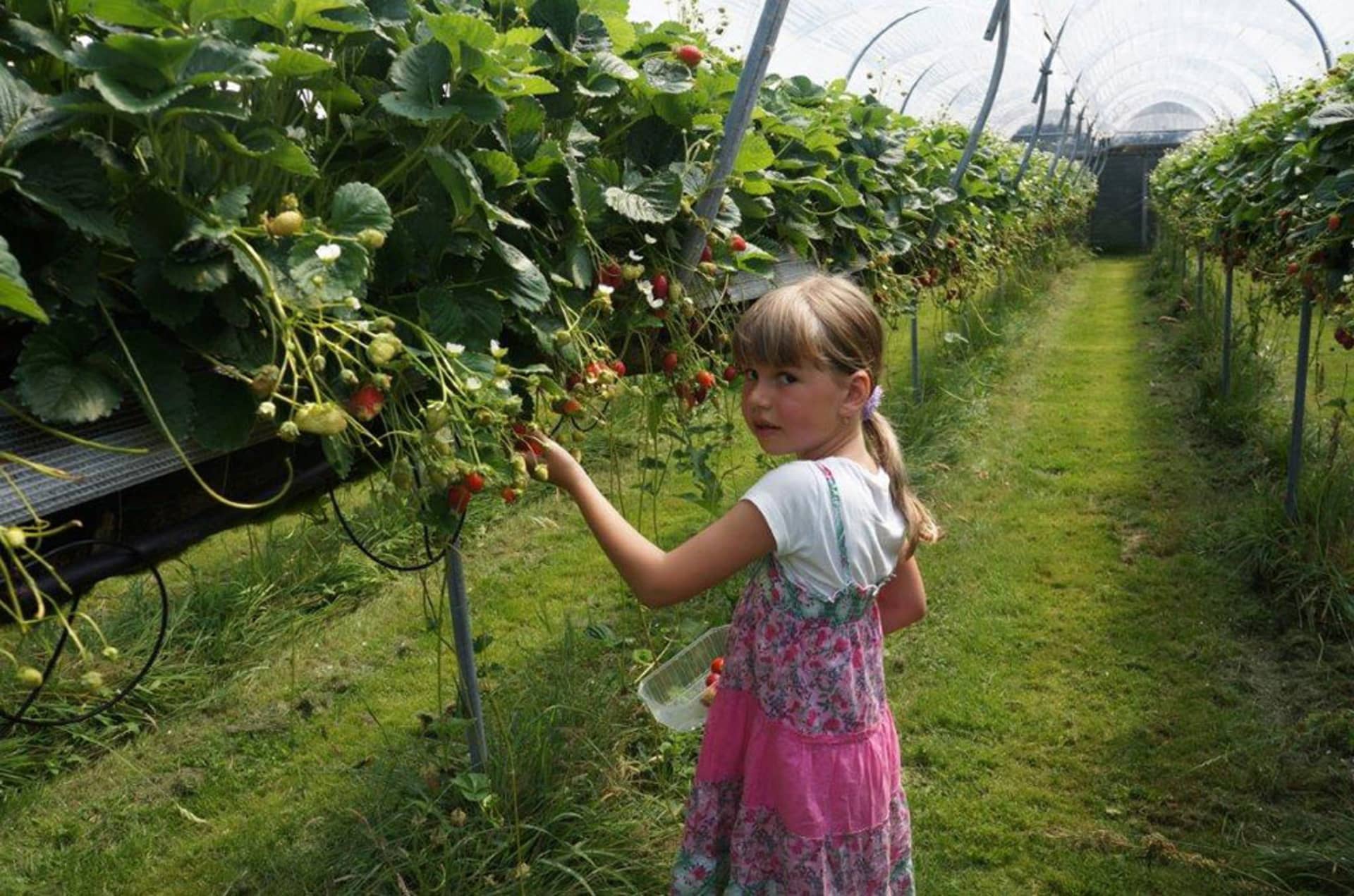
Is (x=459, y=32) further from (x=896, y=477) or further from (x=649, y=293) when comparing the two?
(x=896, y=477)

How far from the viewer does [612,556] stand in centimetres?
145

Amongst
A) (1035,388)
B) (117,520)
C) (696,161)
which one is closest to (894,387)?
(1035,388)

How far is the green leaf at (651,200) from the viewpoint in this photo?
5.16 feet

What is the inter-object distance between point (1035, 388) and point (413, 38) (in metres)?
6.75

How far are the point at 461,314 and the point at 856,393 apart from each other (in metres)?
0.64

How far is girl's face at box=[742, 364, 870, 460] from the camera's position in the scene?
1.54 meters

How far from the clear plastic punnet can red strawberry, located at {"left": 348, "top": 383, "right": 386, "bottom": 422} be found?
1193mm

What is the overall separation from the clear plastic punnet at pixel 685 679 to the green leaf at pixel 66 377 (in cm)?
138

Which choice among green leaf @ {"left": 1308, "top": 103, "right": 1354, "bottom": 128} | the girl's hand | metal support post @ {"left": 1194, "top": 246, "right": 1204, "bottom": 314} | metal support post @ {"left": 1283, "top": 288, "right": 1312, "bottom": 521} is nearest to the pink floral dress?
the girl's hand

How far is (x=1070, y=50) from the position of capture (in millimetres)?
13656

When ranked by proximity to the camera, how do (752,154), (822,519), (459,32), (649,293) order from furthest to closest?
1. (752,154)
2. (649,293)
3. (822,519)
4. (459,32)

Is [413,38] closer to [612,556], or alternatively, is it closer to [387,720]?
[612,556]

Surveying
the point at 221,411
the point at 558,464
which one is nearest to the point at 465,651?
the point at 558,464

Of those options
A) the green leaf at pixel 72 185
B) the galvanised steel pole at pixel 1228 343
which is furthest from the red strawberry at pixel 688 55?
the galvanised steel pole at pixel 1228 343
